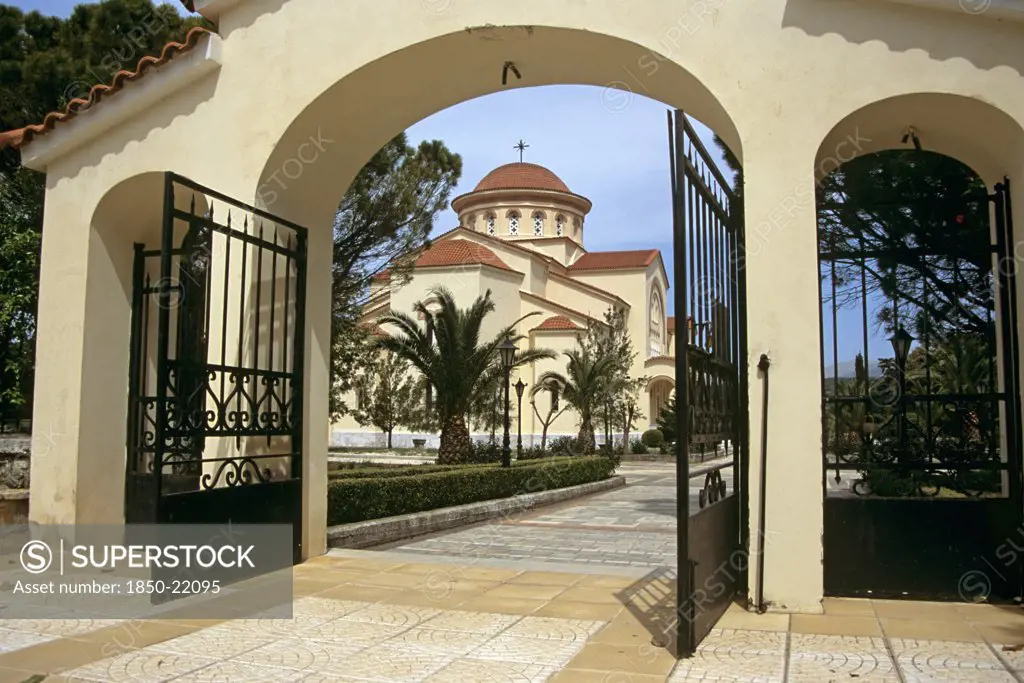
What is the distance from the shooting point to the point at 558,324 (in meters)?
40.1

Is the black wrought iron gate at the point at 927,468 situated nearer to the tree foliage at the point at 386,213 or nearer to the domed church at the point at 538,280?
the tree foliage at the point at 386,213

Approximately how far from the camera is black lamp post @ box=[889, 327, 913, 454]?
6.26 metres

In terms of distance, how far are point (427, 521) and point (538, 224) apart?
3732cm

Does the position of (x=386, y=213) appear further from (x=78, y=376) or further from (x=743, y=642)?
(x=743, y=642)

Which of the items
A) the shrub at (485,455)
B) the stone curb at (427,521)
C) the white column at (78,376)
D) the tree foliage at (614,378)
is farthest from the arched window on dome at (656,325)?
the white column at (78,376)

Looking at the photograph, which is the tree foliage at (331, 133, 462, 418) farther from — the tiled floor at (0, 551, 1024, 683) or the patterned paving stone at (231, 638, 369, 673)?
the patterned paving stone at (231, 638, 369, 673)

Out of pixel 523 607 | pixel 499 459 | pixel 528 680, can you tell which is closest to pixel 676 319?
pixel 528 680

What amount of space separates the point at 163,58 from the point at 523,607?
5506mm

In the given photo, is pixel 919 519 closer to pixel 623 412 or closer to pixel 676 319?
pixel 676 319

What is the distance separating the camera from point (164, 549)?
580 centimetres

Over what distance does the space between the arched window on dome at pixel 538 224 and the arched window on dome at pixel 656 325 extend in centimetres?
767

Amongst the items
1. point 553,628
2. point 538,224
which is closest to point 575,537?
point 553,628

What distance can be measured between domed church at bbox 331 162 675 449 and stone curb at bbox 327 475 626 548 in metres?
17.7

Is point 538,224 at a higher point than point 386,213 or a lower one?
higher
